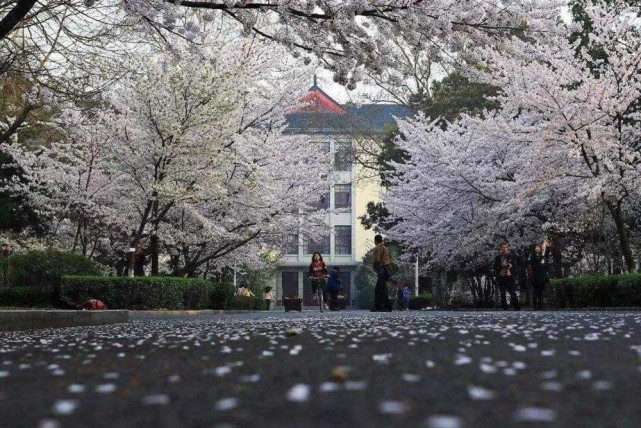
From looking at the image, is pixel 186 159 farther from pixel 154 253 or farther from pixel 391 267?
pixel 391 267

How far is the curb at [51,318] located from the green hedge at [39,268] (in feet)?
34.8

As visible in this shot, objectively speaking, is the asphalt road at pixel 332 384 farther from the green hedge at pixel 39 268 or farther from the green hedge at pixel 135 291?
the green hedge at pixel 39 268

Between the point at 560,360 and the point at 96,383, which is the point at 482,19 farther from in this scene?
the point at 96,383

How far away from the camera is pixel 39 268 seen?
27328 millimetres

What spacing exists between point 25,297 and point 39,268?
151cm

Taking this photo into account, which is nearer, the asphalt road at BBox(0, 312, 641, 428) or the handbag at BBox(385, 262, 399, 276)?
the asphalt road at BBox(0, 312, 641, 428)

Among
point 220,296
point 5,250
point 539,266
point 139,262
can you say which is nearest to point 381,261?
point 539,266

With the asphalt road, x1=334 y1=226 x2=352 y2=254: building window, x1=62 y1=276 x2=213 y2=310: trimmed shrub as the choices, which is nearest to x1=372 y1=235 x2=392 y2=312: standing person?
x1=62 y1=276 x2=213 y2=310: trimmed shrub

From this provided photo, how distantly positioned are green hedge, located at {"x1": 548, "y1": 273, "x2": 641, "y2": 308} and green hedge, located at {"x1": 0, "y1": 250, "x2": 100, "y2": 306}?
13.7 metres

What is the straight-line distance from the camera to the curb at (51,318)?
1300 centimetres

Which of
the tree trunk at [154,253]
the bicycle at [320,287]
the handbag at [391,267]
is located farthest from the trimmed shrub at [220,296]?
the handbag at [391,267]

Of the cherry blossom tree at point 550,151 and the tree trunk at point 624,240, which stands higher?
the cherry blossom tree at point 550,151

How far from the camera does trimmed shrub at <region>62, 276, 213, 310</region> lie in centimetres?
2464

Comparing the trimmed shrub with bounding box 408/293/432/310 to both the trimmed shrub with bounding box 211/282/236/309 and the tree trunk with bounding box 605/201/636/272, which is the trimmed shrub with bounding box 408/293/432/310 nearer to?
the trimmed shrub with bounding box 211/282/236/309
